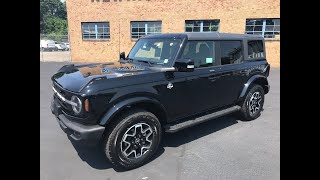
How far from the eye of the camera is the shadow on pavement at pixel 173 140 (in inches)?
143

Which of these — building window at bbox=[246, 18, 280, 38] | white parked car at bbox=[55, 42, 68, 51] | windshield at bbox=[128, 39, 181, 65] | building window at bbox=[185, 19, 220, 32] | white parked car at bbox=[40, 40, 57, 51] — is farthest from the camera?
white parked car at bbox=[55, 42, 68, 51]

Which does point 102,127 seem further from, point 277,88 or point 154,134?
point 277,88

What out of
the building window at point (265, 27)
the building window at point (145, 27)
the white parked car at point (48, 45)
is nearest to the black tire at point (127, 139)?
the building window at point (145, 27)

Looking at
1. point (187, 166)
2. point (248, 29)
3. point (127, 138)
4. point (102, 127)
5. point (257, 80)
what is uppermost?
point (248, 29)

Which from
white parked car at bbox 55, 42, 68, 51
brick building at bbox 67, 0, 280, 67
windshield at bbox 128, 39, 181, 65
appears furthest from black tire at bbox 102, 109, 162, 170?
white parked car at bbox 55, 42, 68, 51

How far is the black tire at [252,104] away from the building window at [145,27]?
12.5 m

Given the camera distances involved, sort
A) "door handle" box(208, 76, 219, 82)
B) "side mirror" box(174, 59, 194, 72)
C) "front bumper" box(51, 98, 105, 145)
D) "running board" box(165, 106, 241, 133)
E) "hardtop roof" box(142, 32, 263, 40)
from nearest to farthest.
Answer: "front bumper" box(51, 98, 105, 145), "side mirror" box(174, 59, 194, 72), "running board" box(165, 106, 241, 133), "hardtop roof" box(142, 32, 263, 40), "door handle" box(208, 76, 219, 82)

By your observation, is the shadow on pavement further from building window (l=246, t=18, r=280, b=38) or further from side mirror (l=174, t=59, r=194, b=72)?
building window (l=246, t=18, r=280, b=38)

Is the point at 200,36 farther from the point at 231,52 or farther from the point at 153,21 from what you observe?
the point at 153,21

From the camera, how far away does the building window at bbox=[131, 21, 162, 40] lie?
1697 centimetres

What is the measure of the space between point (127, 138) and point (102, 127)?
46cm

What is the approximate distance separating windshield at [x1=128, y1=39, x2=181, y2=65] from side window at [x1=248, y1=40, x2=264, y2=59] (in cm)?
209

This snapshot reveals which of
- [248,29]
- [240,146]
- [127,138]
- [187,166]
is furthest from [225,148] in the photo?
[248,29]

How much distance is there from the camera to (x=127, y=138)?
3404mm
